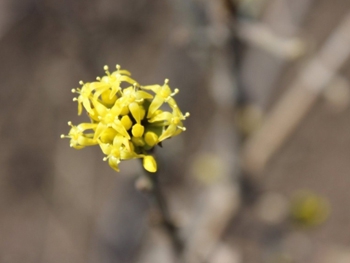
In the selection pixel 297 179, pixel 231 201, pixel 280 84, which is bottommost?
pixel 231 201

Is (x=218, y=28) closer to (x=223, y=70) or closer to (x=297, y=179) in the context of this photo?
(x=223, y=70)

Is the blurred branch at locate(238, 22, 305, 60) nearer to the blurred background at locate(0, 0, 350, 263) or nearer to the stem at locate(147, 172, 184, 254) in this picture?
the blurred background at locate(0, 0, 350, 263)

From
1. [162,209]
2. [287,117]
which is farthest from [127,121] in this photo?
[287,117]

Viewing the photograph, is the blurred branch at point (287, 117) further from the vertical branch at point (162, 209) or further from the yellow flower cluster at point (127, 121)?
the yellow flower cluster at point (127, 121)

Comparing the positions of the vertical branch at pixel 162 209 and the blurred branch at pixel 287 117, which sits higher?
the blurred branch at pixel 287 117

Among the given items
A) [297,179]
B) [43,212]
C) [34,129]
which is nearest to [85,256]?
[43,212]

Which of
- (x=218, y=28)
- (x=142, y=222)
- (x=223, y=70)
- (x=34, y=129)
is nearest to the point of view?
(x=218, y=28)

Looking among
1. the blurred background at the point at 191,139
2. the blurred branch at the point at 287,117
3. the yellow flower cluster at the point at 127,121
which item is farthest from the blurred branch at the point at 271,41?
the yellow flower cluster at the point at 127,121
